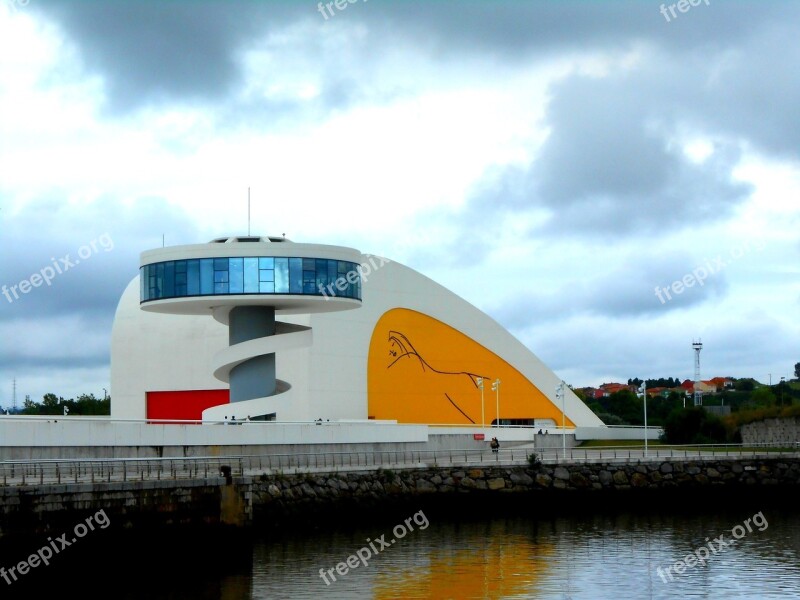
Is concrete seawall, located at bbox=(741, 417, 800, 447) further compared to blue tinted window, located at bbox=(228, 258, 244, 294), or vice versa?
concrete seawall, located at bbox=(741, 417, 800, 447)

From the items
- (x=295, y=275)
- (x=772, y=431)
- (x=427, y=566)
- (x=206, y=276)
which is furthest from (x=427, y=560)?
(x=772, y=431)

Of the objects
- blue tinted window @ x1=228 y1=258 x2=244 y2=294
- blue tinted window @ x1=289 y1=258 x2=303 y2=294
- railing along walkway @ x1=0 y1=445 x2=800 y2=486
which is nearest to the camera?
railing along walkway @ x1=0 y1=445 x2=800 y2=486

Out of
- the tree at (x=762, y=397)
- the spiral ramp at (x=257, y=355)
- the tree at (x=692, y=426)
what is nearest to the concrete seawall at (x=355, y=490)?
the spiral ramp at (x=257, y=355)

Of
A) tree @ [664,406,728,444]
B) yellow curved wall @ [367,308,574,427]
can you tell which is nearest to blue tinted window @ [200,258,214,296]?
yellow curved wall @ [367,308,574,427]

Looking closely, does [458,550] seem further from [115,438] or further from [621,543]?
[115,438]

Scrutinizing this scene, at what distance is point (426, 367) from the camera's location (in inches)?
2662

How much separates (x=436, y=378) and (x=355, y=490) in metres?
25.4

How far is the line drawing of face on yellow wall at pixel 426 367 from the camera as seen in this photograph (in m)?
66.9

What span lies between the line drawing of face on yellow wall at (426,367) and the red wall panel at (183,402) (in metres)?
9.65

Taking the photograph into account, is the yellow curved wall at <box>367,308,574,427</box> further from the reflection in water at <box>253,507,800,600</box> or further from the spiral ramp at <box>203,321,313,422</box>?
the reflection in water at <box>253,507,800,600</box>

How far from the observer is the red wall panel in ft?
223

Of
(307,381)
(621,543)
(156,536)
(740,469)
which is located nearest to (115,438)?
(156,536)

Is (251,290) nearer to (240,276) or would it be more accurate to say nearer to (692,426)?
(240,276)

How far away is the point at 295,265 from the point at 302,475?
41.7ft
